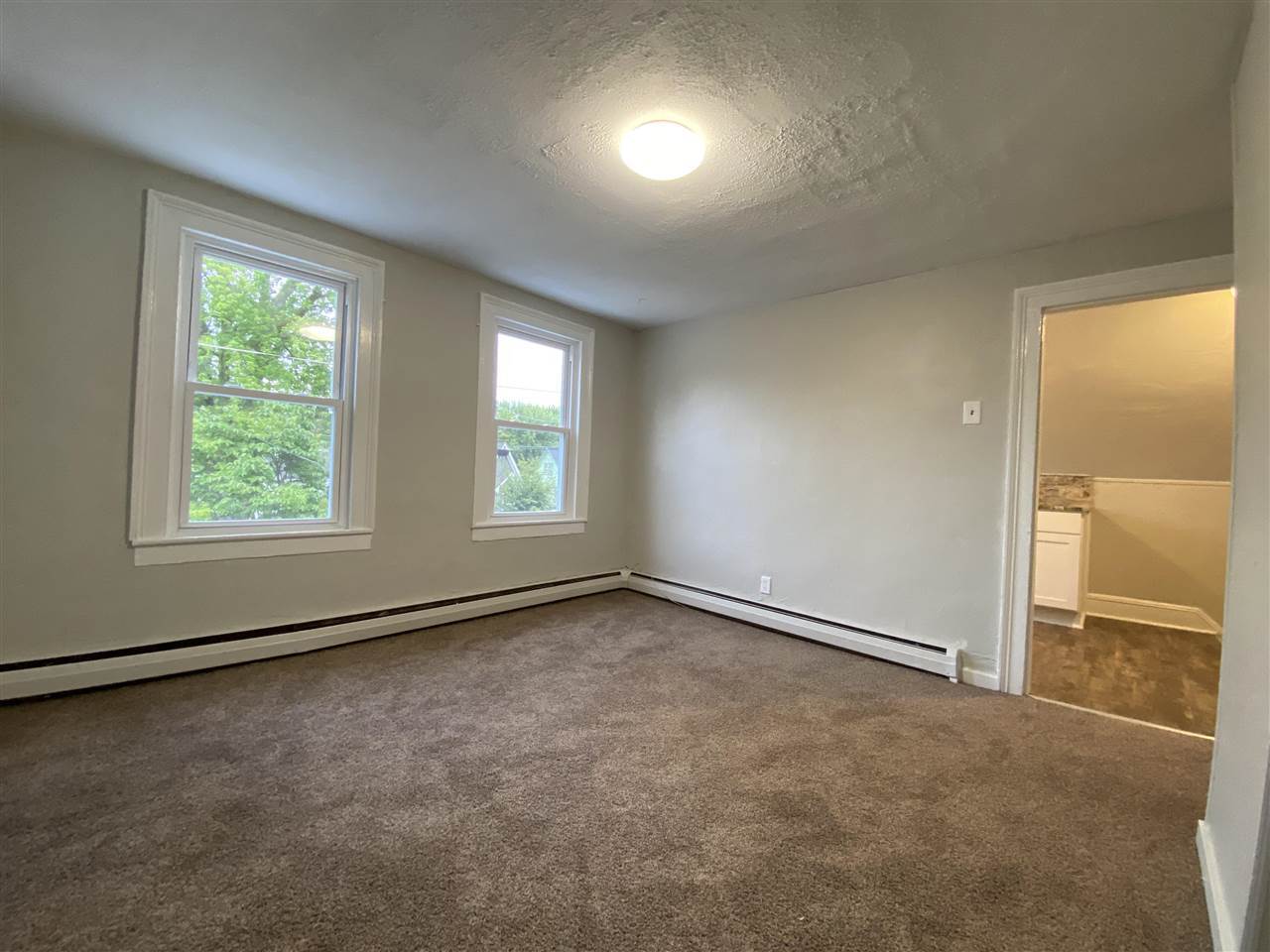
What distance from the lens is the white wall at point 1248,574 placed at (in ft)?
3.29

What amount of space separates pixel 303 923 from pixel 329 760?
2.35 ft

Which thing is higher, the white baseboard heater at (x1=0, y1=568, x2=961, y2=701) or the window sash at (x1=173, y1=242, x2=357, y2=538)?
the window sash at (x1=173, y1=242, x2=357, y2=538)

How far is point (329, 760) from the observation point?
178cm

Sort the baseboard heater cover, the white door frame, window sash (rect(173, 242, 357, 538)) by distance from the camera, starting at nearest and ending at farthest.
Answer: window sash (rect(173, 242, 357, 538))
the white door frame
the baseboard heater cover

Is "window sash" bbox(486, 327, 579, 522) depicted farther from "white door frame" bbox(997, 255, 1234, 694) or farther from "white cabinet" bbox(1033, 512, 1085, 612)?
"white cabinet" bbox(1033, 512, 1085, 612)

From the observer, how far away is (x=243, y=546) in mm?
2578

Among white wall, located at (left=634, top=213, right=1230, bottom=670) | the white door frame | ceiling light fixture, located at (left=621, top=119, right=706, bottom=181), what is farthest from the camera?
white wall, located at (left=634, top=213, right=1230, bottom=670)

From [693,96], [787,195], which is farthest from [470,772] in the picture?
[787,195]

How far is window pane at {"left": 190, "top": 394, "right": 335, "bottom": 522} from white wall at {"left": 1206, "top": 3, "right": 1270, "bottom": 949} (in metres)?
3.55

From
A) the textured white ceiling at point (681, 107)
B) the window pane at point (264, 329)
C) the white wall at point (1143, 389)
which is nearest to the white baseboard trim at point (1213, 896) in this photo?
the textured white ceiling at point (681, 107)

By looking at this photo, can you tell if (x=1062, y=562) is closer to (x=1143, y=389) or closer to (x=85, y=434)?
(x=1143, y=389)

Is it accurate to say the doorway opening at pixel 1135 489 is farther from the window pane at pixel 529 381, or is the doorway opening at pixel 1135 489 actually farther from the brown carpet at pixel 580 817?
the window pane at pixel 529 381

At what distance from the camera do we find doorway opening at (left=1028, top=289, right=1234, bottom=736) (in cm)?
341

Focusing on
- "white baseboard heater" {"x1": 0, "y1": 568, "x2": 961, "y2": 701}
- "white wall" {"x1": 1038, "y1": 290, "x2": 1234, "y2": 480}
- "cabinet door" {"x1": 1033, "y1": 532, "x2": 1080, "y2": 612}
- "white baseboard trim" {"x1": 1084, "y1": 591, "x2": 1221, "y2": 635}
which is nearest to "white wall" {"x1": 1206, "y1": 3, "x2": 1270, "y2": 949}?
"white baseboard heater" {"x1": 0, "y1": 568, "x2": 961, "y2": 701}
